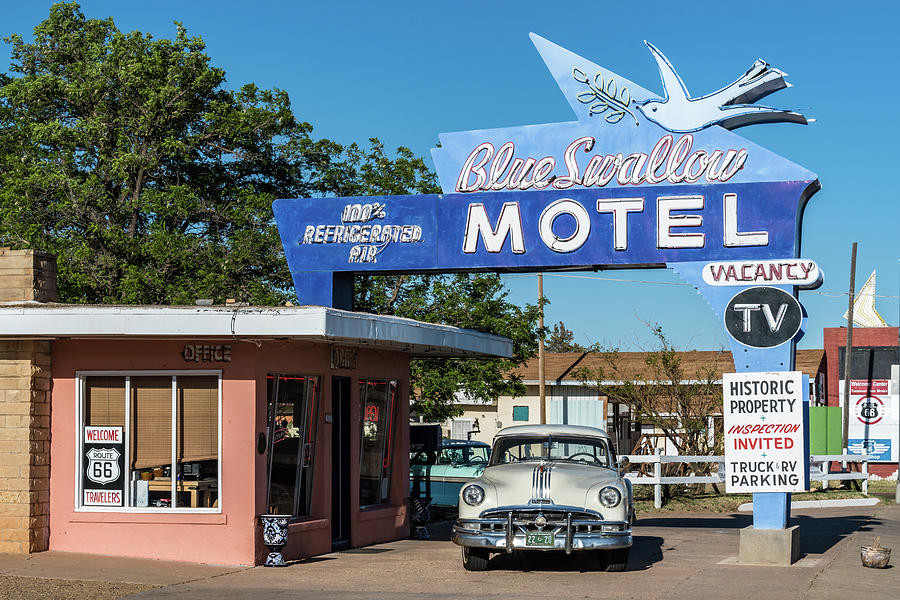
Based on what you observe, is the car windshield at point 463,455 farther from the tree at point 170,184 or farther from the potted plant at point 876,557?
the potted plant at point 876,557

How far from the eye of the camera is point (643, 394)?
90.1 ft

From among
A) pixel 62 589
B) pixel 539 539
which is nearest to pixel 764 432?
pixel 539 539

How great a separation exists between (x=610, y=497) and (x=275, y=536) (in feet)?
13.6

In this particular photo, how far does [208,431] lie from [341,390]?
2731 millimetres

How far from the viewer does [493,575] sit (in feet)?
44.0

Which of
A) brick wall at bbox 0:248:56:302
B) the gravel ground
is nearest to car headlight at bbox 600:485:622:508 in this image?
the gravel ground

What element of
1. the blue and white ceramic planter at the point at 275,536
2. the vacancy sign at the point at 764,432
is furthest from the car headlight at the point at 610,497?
the blue and white ceramic planter at the point at 275,536

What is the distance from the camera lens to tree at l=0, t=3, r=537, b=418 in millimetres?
26688

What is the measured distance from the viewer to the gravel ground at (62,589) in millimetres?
11203

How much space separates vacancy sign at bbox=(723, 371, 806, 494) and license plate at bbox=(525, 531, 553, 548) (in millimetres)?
2486

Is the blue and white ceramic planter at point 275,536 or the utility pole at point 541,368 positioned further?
the utility pole at point 541,368

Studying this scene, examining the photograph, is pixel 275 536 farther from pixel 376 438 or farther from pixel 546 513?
pixel 376 438

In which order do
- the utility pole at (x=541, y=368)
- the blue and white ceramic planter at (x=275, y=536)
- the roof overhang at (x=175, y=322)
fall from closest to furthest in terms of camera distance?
1. the roof overhang at (x=175, y=322)
2. the blue and white ceramic planter at (x=275, y=536)
3. the utility pole at (x=541, y=368)

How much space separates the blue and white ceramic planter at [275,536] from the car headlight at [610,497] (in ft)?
12.8
